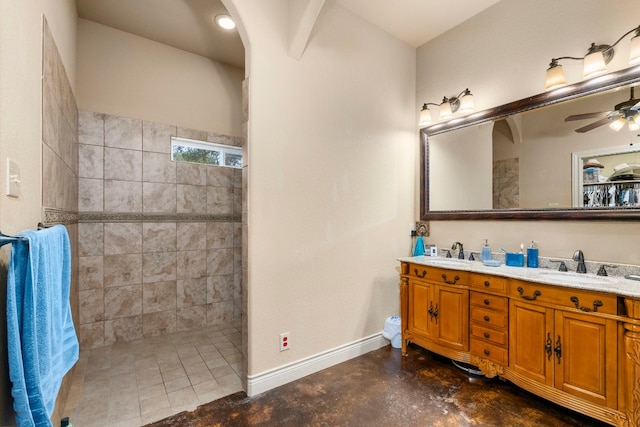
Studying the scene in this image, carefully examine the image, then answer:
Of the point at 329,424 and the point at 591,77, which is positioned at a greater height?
the point at 591,77

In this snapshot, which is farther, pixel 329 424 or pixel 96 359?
pixel 96 359

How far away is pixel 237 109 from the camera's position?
355 cm

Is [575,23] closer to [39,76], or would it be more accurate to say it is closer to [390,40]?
[390,40]

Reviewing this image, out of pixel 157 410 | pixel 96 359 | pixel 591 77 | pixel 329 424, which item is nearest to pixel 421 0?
pixel 591 77

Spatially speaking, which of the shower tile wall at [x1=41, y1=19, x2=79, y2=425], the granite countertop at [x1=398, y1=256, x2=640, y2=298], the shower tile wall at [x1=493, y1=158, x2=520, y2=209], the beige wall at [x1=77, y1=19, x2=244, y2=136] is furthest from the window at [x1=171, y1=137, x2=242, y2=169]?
the shower tile wall at [x1=493, y1=158, x2=520, y2=209]

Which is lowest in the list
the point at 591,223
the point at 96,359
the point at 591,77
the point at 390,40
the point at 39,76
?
the point at 96,359

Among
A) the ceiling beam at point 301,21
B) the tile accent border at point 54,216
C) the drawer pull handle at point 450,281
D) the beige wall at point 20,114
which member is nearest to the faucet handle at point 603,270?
the drawer pull handle at point 450,281

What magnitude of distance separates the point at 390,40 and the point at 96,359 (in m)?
4.07

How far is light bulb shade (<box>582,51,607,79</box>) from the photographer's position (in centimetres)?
191

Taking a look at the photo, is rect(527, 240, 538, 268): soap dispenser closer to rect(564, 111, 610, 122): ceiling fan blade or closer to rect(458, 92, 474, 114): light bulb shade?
rect(564, 111, 610, 122): ceiling fan blade

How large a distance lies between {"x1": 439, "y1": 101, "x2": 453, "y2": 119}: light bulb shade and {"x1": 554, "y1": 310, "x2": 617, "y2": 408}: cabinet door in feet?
6.25

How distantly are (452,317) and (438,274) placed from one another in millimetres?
342

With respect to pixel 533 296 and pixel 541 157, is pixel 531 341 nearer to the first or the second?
pixel 533 296

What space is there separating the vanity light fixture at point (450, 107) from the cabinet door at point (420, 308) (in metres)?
1.64
